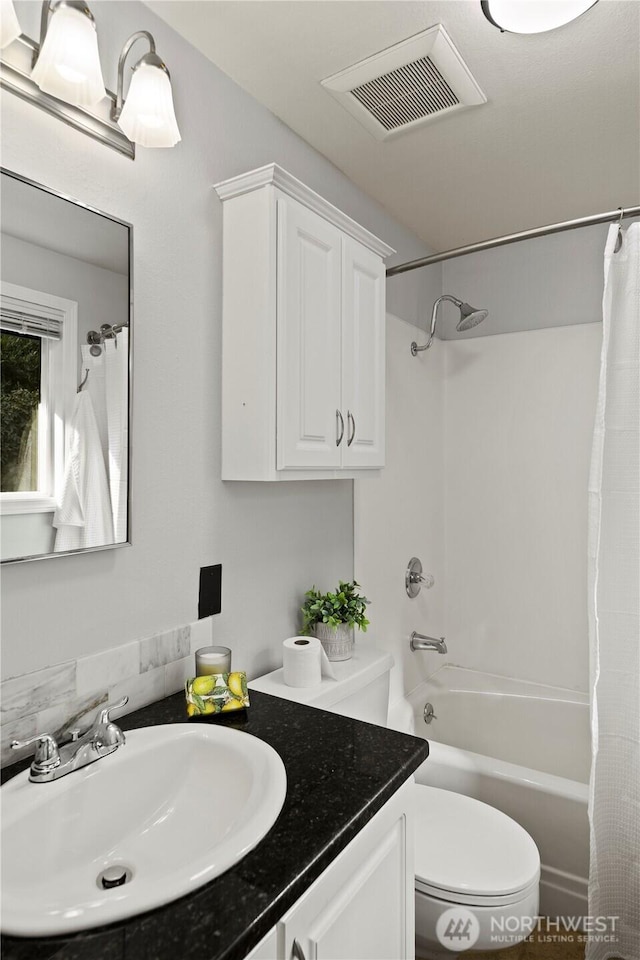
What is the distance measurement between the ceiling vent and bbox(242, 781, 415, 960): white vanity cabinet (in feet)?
5.40

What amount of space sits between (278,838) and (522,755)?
1.94 meters

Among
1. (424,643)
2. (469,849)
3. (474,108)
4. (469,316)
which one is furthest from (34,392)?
(424,643)

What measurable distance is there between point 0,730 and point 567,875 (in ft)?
5.73

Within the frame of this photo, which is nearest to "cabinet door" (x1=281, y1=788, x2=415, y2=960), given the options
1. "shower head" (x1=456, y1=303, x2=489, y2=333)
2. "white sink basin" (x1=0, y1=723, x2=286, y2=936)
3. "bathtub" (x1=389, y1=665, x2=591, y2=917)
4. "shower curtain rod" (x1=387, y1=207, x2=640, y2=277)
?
"white sink basin" (x1=0, y1=723, x2=286, y2=936)

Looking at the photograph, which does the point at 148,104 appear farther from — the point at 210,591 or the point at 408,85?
the point at 210,591

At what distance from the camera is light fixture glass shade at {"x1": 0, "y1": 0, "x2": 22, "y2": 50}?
944mm

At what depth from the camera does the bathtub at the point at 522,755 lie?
181cm

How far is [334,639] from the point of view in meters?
1.74

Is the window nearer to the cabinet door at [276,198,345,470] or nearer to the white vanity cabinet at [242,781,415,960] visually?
the cabinet door at [276,198,345,470]

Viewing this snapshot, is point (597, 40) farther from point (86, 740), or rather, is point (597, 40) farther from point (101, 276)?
point (86, 740)

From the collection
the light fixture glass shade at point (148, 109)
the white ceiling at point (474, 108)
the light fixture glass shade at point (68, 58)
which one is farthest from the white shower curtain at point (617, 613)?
the light fixture glass shade at point (68, 58)

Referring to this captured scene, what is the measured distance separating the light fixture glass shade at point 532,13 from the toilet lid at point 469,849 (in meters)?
2.02

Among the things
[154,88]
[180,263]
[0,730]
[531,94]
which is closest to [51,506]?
[0,730]

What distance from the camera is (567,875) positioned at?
1821 mm
